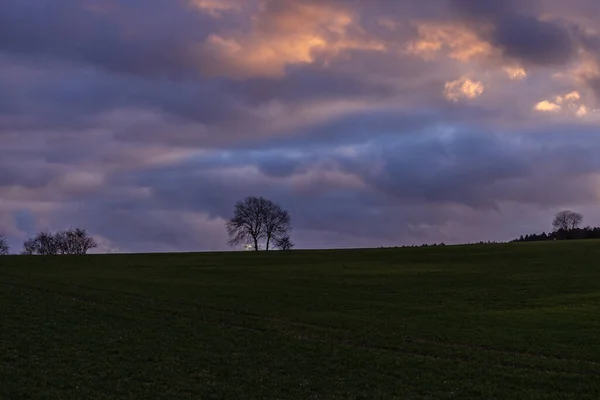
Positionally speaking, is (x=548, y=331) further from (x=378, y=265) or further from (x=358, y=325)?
(x=378, y=265)

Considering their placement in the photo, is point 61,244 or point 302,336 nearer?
point 302,336

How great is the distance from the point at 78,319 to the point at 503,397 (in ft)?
92.7

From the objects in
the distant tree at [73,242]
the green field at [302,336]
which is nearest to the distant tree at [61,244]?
the distant tree at [73,242]

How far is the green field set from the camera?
2338 centimetres

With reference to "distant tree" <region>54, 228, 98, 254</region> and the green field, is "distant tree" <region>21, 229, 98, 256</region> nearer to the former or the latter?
"distant tree" <region>54, 228, 98, 254</region>

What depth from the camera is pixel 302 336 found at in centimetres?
3434

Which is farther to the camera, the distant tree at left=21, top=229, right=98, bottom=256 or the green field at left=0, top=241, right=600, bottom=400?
the distant tree at left=21, top=229, right=98, bottom=256

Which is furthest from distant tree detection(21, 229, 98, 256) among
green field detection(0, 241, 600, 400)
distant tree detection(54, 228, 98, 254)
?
green field detection(0, 241, 600, 400)

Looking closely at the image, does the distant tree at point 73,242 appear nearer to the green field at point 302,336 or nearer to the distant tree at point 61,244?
the distant tree at point 61,244

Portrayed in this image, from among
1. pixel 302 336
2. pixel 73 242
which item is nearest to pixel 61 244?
pixel 73 242

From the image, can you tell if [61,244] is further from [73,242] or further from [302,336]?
[302,336]

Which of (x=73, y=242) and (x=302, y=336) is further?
(x=73, y=242)

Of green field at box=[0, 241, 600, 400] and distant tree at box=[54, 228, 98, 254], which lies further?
distant tree at box=[54, 228, 98, 254]

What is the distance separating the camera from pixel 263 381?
2428 cm
